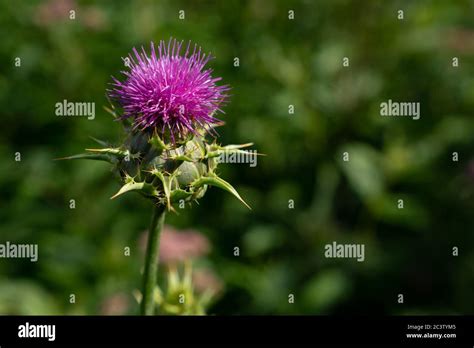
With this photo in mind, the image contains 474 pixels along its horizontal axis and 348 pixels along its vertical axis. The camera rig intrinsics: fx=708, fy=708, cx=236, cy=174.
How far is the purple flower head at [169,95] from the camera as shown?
11.3 feet

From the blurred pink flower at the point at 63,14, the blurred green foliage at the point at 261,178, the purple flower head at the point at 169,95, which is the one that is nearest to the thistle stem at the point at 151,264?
the purple flower head at the point at 169,95

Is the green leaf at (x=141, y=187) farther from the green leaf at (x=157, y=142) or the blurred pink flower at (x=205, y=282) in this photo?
the blurred pink flower at (x=205, y=282)

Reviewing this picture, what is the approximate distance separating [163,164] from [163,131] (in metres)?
0.16

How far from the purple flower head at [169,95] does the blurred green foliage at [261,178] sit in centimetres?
264

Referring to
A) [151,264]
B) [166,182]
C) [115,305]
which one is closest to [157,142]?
[166,182]

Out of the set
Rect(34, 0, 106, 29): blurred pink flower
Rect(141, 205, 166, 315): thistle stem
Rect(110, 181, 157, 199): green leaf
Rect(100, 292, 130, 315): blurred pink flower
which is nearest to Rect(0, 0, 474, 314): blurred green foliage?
Rect(34, 0, 106, 29): blurred pink flower

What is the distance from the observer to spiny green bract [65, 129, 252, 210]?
11.2 feet

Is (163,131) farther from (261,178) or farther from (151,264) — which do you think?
(261,178)

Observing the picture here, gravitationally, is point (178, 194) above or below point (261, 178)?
below

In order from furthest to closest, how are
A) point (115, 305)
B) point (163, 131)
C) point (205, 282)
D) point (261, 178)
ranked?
point (261, 178) → point (205, 282) → point (115, 305) → point (163, 131)

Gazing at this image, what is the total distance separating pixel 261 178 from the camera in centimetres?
735

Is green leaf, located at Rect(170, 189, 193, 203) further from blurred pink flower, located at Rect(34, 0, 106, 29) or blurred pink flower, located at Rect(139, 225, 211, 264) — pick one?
blurred pink flower, located at Rect(34, 0, 106, 29)

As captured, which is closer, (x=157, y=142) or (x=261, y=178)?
(x=157, y=142)

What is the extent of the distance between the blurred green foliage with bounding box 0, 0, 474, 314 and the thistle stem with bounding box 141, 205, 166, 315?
2459 mm
